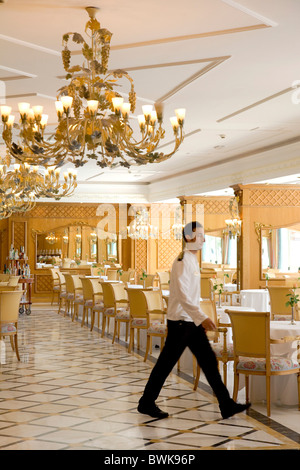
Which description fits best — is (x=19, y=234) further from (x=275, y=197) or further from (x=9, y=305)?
(x=9, y=305)

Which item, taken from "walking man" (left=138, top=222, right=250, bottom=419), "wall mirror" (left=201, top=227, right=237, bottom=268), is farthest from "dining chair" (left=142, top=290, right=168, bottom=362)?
"wall mirror" (left=201, top=227, right=237, bottom=268)

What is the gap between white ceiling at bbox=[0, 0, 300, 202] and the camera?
487 cm

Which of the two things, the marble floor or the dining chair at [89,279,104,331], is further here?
the dining chair at [89,279,104,331]

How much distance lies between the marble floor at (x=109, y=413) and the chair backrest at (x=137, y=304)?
1.86 feet

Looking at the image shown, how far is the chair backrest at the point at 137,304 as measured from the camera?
845cm

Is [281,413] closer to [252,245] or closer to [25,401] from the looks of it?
[25,401]

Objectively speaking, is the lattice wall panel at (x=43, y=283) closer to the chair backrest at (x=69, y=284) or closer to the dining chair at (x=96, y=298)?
the chair backrest at (x=69, y=284)

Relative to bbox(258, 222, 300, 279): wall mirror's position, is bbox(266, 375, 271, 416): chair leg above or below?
below

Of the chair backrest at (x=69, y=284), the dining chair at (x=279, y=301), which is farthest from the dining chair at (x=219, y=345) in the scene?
the chair backrest at (x=69, y=284)

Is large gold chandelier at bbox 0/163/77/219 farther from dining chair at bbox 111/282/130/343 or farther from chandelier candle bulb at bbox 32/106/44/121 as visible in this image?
chandelier candle bulb at bbox 32/106/44/121

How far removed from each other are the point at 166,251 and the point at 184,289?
14.3 metres

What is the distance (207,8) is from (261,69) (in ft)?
6.03

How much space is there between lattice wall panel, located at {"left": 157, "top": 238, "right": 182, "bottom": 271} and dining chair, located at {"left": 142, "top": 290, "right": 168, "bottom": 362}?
422 inches

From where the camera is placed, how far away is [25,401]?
5816 mm
